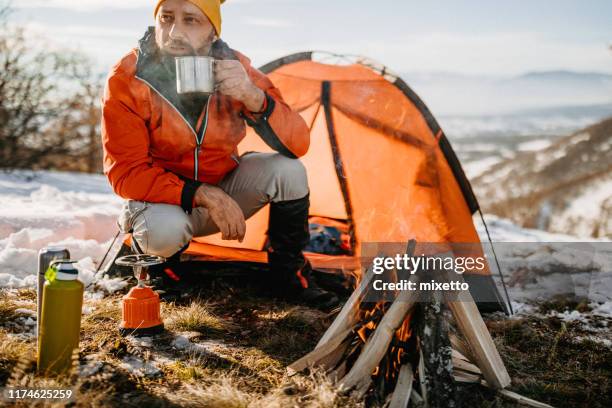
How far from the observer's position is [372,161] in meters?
3.61

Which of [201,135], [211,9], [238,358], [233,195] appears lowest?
[238,358]

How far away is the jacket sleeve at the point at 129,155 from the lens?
254 centimetres

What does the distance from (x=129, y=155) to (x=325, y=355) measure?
1.33 metres

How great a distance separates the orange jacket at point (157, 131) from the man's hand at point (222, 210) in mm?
65

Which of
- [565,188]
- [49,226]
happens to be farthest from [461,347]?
[565,188]

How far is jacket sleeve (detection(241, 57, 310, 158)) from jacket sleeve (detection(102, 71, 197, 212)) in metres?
0.52

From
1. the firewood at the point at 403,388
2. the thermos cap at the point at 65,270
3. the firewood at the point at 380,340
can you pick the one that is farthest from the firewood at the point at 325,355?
the thermos cap at the point at 65,270

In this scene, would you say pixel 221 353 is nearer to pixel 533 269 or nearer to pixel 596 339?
pixel 596 339

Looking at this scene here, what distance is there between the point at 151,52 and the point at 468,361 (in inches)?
80.3

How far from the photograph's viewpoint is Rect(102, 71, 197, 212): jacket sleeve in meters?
2.54

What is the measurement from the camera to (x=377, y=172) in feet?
11.8

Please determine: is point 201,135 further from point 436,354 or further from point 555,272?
point 555,272

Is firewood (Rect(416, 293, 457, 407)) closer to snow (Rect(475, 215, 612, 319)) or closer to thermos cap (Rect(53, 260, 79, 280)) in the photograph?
thermos cap (Rect(53, 260, 79, 280))

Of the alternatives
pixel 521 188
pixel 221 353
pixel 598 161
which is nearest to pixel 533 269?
pixel 221 353
